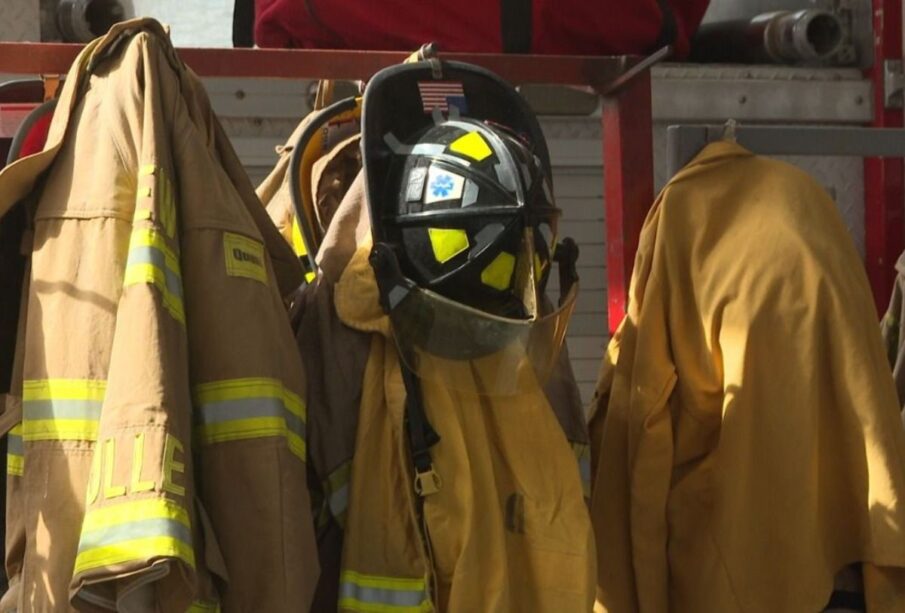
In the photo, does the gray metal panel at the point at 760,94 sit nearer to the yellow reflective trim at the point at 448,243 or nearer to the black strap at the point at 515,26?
the black strap at the point at 515,26

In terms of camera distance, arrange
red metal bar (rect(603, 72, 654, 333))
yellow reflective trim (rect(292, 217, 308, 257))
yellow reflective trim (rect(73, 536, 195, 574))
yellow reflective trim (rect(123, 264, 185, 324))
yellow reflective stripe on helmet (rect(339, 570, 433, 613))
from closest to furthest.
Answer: yellow reflective trim (rect(73, 536, 195, 574)) < yellow reflective trim (rect(123, 264, 185, 324)) < yellow reflective stripe on helmet (rect(339, 570, 433, 613)) < yellow reflective trim (rect(292, 217, 308, 257)) < red metal bar (rect(603, 72, 654, 333))

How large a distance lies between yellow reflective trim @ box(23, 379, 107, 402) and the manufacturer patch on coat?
0.28 metres

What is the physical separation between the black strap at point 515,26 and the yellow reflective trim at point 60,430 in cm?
141

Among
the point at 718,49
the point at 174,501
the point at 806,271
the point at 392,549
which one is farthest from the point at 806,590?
the point at 718,49

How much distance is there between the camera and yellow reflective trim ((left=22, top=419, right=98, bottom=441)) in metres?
2.07

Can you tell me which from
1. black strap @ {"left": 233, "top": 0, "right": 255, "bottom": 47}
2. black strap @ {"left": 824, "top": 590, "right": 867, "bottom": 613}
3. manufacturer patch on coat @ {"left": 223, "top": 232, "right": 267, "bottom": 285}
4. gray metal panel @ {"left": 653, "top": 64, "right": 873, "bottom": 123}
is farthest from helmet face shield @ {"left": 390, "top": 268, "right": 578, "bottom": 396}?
gray metal panel @ {"left": 653, "top": 64, "right": 873, "bottom": 123}

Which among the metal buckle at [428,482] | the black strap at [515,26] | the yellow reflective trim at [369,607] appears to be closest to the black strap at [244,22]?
the black strap at [515,26]

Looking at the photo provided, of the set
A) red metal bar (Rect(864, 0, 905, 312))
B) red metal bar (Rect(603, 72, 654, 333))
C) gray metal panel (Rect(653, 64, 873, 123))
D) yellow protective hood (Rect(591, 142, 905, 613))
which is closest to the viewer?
yellow protective hood (Rect(591, 142, 905, 613))

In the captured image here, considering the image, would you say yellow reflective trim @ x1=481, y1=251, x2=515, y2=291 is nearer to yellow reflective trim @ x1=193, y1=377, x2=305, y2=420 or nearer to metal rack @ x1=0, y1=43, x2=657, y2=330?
yellow reflective trim @ x1=193, y1=377, x2=305, y2=420

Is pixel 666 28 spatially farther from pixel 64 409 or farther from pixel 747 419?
pixel 64 409

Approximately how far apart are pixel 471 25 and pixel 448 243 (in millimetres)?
867

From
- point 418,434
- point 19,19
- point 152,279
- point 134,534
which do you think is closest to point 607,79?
point 418,434

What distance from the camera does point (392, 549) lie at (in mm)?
2361

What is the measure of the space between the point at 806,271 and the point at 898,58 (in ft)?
7.57
